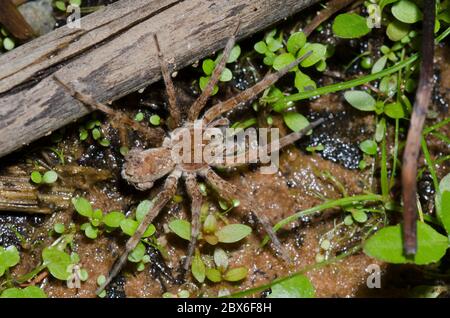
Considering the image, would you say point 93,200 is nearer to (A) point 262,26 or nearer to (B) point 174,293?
(B) point 174,293

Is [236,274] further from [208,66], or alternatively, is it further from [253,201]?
[208,66]

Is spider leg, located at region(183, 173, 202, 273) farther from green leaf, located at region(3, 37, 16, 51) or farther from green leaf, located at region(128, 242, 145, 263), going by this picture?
green leaf, located at region(3, 37, 16, 51)

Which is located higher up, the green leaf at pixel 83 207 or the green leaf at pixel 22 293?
the green leaf at pixel 83 207

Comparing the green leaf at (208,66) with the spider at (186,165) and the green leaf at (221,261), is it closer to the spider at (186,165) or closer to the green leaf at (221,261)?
the spider at (186,165)

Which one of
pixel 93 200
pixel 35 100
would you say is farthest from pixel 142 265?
pixel 35 100

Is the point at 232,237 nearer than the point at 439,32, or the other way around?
the point at 232,237

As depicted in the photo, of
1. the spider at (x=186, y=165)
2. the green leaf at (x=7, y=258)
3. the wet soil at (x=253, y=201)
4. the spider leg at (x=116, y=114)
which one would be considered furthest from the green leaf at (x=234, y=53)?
the green leaf at (x=7, y=258)

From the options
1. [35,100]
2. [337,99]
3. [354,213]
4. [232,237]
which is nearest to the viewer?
[35,100]
